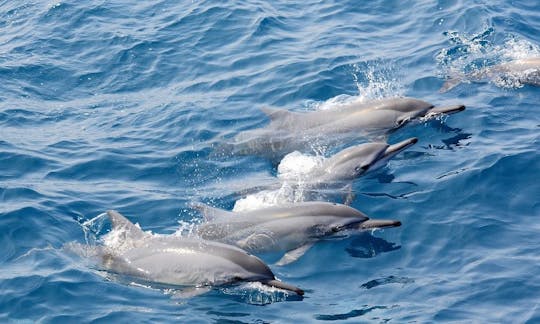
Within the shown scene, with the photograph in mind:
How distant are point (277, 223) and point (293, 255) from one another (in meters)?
0.57

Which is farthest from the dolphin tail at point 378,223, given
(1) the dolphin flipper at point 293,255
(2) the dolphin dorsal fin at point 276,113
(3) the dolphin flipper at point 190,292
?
(2) the dolphin dorsal fin at point 276,113

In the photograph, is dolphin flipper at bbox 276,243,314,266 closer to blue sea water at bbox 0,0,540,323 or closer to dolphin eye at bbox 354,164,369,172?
blue sea water at bbox 0,0,540,323

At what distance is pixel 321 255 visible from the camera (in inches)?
529

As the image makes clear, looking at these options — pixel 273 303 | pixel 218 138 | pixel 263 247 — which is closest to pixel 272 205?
pixel 263 247

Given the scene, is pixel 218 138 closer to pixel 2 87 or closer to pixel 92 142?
pixel 92 142

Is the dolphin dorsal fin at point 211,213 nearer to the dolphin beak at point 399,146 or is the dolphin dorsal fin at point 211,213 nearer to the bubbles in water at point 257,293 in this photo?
the bubbles in water at point 257,293

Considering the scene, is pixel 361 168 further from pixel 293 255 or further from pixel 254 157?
pixel 293 255

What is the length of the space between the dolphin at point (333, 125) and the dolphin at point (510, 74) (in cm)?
197

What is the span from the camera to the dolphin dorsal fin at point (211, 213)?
45.9ft

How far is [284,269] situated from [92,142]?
679 centimetres

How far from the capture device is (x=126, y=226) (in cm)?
1346

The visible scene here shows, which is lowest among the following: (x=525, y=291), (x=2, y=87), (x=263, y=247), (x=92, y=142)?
(x=525, y=291)

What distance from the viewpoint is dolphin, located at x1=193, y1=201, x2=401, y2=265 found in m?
13.5

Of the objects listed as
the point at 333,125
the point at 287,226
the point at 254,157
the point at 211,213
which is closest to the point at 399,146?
the point at 333,125
